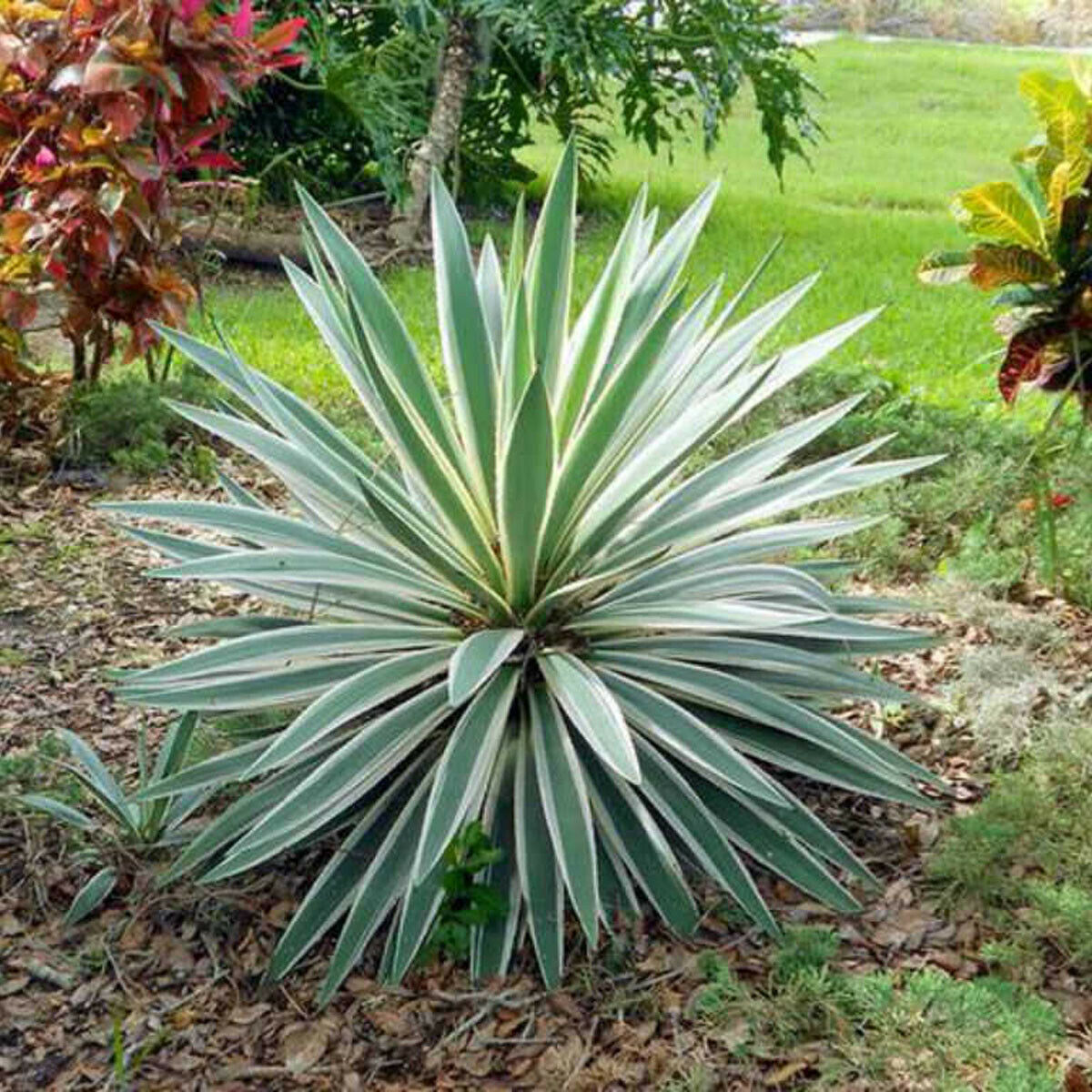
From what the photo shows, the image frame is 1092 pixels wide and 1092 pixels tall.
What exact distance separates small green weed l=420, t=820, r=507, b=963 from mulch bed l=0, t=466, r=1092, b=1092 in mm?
75

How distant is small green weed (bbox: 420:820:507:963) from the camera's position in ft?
8.98

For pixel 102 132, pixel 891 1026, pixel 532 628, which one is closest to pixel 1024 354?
pixel 532 628

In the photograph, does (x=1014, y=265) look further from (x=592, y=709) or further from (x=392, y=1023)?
(x=392, y=1023)

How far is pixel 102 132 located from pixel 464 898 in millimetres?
2935

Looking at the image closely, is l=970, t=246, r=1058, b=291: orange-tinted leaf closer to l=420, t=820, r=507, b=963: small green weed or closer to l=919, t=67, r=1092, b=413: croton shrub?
l=919, t=67, r=1092, b=413: croton shrub

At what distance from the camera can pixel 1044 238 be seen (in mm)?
3889

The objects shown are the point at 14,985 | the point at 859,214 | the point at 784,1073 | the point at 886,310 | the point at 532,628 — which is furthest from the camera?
the point at 859,214

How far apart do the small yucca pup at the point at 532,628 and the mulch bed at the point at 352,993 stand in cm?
8

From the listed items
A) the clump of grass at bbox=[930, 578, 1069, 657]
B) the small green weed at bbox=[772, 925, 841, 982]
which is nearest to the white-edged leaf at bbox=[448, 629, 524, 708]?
the small green weed at bbox=[772, 925, 841, 982]

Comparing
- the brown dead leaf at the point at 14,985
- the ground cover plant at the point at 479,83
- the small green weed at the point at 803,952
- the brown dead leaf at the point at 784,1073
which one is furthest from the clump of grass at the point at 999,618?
the ground cover plant at the point at 479,83

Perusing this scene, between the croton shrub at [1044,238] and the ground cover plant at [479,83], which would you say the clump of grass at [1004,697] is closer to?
the croton shrub at [1044,238]

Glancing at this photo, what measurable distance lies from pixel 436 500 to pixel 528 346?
0.34m

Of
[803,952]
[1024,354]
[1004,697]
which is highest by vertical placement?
[1024,354]

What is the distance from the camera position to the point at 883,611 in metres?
3.27
